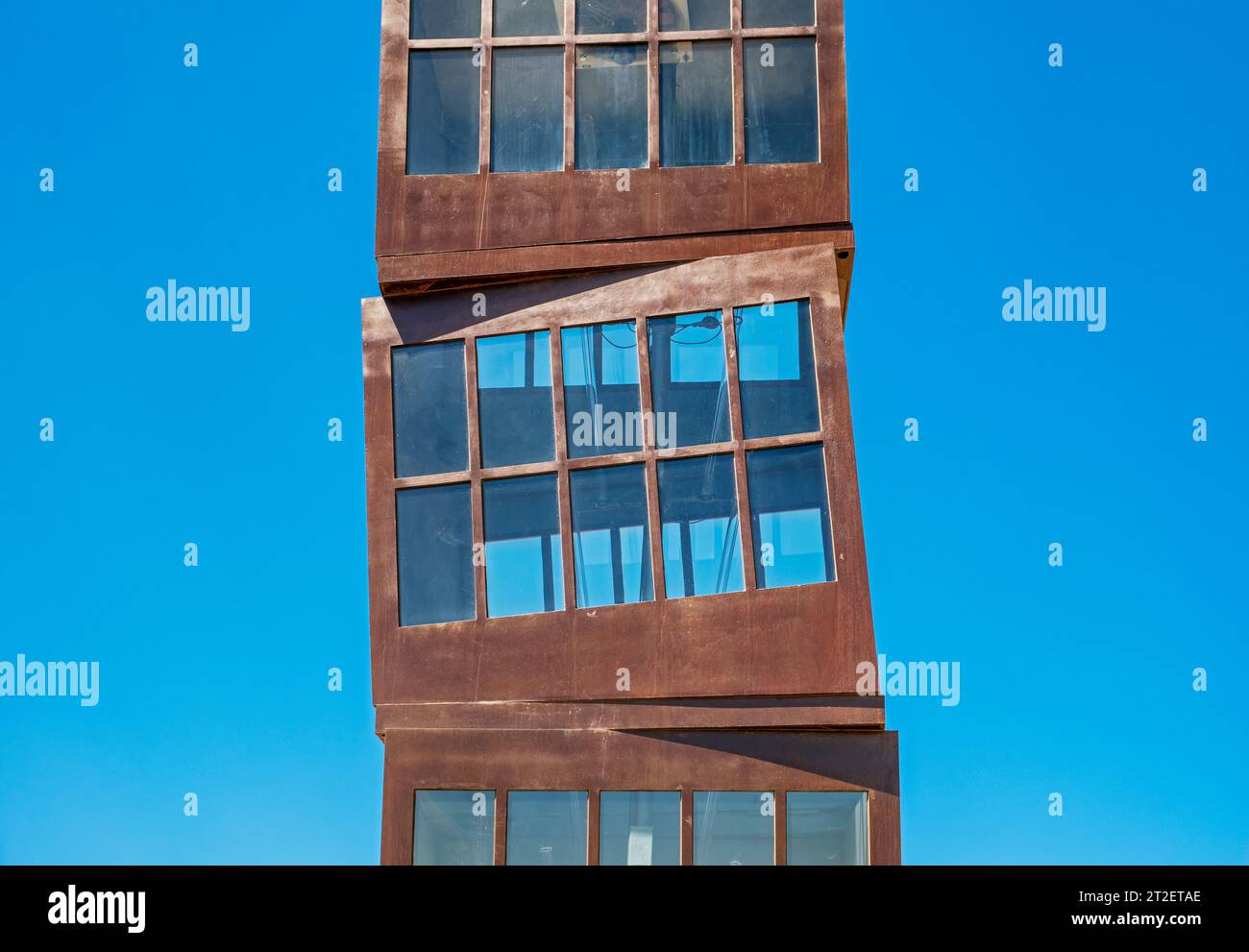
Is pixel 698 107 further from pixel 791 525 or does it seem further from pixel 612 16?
pixel 791 525

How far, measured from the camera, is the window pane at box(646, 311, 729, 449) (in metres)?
16.3

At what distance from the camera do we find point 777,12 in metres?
17.1

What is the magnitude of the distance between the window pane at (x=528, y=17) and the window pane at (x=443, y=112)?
55 cm

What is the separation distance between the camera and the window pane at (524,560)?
53.5 ft

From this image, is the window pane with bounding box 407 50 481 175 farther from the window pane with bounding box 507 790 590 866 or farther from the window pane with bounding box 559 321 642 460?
the window pane with bounding box 507 790 590 866

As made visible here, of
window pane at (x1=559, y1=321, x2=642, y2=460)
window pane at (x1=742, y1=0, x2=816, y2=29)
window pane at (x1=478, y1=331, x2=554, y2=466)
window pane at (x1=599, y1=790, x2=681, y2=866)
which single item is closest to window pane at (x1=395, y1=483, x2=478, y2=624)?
window pane at (x1=478, y1=331, x2=554, y2=466)

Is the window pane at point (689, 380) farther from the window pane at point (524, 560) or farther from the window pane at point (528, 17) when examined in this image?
the window pane at point (528, 17)

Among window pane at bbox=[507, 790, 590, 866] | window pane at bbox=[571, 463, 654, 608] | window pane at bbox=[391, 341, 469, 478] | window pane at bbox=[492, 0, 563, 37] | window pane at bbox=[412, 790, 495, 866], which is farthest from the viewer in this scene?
window pane at bbox=[492, 0, 563, 37]

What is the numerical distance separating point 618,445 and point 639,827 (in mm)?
4191

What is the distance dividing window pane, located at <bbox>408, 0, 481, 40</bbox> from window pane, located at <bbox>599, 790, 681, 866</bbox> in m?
8.95

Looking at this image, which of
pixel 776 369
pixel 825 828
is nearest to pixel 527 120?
pixel 776 369

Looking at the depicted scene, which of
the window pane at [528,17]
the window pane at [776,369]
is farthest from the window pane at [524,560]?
the window pane at [528,17]

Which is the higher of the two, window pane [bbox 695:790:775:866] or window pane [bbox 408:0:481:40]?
window pane [bbox 408:0:481:40]
